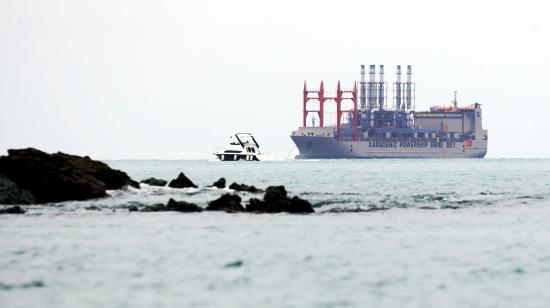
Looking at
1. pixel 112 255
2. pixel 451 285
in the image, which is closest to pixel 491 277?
pixel 451 285

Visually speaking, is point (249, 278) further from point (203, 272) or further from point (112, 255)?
point (112, 255)

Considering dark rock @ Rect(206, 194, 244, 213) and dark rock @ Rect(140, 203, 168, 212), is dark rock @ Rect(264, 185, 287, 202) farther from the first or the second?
dark rock @ Rect(140, 203, 168, 212)

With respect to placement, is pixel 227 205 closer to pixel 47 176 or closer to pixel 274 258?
pixel 47 176

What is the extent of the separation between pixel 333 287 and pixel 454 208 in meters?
19.5

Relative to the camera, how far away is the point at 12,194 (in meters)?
34.1

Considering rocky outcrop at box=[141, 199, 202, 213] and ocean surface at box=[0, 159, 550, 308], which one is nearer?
ocean surface at box=[0, 159, 550, 308]

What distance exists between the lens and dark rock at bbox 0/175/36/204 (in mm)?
33781

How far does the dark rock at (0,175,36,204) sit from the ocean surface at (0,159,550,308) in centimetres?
128

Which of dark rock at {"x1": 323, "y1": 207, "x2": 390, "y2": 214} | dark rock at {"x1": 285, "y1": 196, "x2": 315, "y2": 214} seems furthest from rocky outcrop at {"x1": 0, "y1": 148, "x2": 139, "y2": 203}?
dark rock at {"x1": 323, "y1": 207, "x2": 390, "y2": 214}

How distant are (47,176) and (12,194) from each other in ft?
5.41

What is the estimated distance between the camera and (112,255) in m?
20.7

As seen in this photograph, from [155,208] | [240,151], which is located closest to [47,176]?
[155,208]

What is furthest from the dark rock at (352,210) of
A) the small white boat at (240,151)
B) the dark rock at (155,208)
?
the small white boat at (240,151)

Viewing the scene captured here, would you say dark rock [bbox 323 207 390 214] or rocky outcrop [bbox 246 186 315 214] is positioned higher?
rocky outcrop [bbox 246 186 315 214]
